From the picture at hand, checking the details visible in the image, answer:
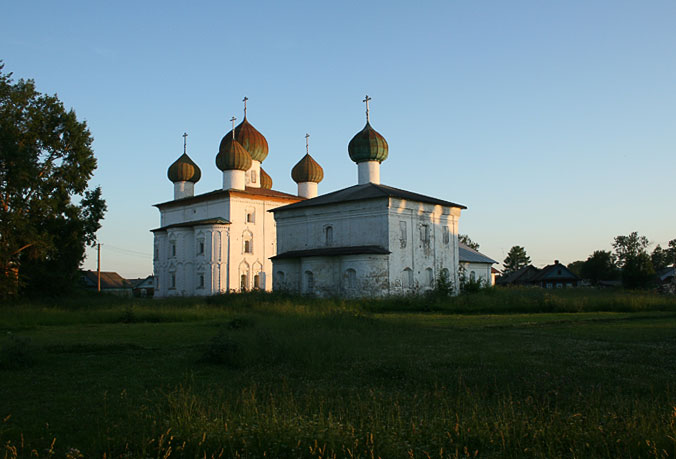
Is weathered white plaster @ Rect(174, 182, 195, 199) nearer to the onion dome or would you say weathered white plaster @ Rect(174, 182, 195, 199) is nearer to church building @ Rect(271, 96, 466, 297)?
the onion dome

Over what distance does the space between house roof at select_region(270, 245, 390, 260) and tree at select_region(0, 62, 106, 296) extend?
10.5 metres

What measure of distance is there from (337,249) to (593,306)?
13201 millimetres

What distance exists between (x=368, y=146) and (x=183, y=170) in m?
18.3

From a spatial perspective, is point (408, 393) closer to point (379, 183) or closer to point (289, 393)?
point (289, 393)

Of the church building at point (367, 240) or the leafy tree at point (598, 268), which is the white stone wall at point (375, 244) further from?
the leafy tree at point (598, 268)

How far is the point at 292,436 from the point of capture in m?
5.14

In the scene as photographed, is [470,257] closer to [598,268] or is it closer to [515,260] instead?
[598,268]

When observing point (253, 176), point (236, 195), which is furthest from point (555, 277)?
point (236, 195)

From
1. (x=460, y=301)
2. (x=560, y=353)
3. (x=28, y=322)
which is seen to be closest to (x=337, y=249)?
(x=460, y=301)

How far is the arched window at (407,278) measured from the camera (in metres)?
31.8

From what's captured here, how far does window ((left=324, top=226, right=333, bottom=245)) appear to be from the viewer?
3388cm

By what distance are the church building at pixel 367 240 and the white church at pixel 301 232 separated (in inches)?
2.2

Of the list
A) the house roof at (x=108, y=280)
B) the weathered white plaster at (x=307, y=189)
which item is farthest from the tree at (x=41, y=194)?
the house roof at (x=108, y=280)

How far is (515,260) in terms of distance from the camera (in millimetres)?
102125
